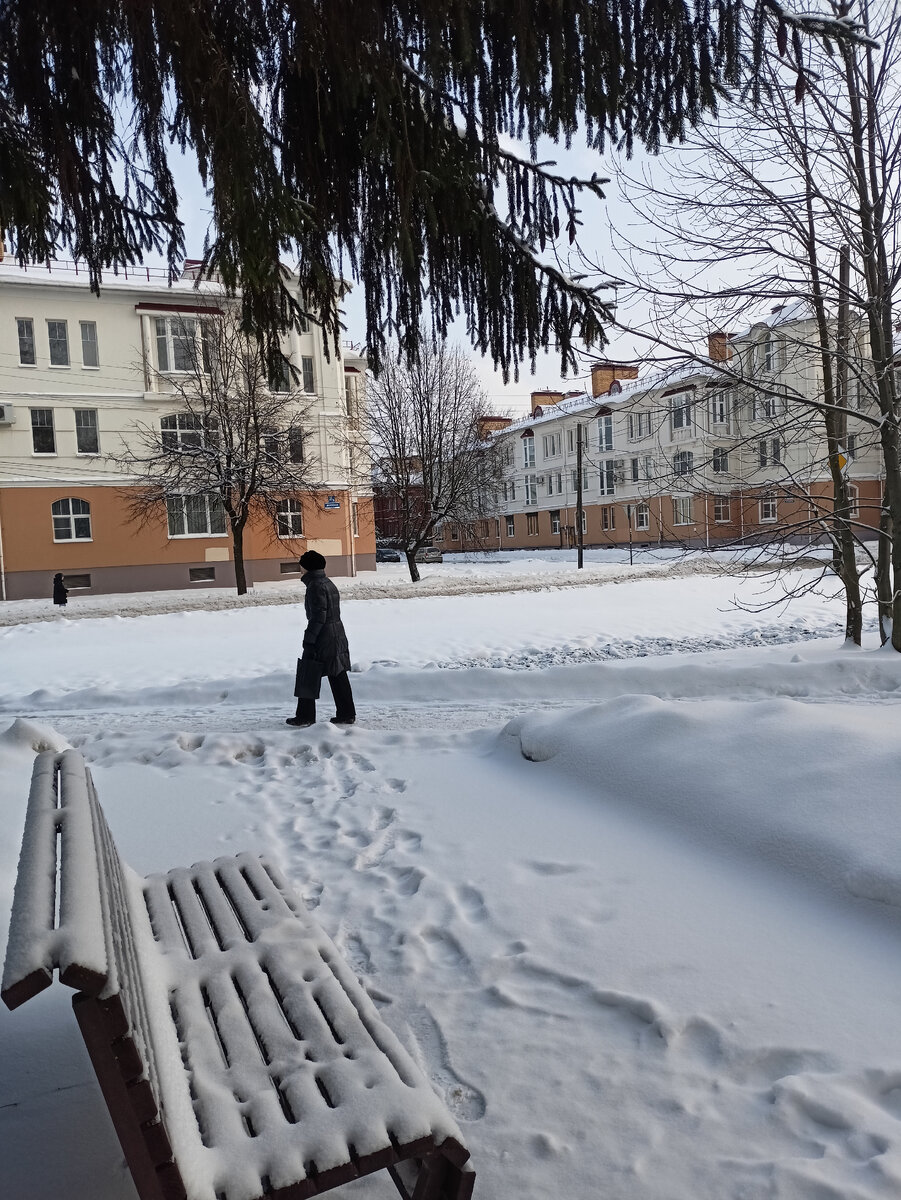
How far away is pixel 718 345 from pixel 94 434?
27120mm

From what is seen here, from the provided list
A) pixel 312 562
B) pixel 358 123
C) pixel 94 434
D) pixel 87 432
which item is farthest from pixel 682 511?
pixel 358 123

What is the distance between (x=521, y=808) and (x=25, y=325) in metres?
32.0

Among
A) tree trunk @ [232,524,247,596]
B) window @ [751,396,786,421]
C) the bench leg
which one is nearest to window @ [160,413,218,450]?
tree trunk @ [232,524,247,596]

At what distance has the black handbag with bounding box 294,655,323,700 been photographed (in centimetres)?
791

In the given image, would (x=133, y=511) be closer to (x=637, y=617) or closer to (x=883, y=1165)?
(x=637, y=617)

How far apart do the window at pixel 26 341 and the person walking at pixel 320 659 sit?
91.1 ft

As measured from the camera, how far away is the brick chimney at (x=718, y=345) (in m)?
9.92

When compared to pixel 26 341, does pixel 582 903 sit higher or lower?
lower

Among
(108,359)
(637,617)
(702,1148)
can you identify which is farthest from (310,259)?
(108,359)

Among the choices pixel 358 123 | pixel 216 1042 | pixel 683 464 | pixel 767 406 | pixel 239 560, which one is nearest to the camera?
pixel 216 1042

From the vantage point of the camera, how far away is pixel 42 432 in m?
31.2

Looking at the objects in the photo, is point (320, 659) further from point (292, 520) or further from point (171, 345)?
point (171, 345)

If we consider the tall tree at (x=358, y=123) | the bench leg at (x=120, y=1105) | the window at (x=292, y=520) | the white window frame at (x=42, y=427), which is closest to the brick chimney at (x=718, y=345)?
the tall tree at (x=358, y=123)

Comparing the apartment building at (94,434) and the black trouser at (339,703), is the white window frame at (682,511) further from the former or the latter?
the apartment building at (94,434)
